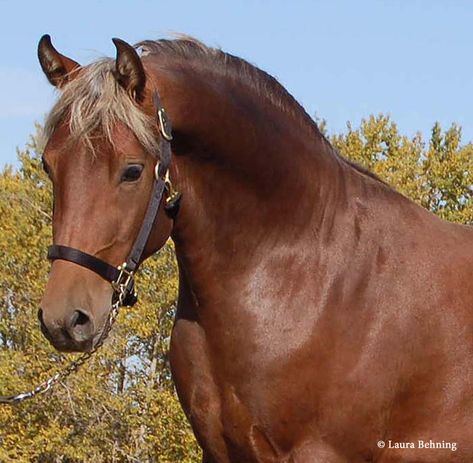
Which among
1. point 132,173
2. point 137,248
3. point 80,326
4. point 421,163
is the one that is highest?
point 421,163

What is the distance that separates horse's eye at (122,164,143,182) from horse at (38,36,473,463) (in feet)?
0.03

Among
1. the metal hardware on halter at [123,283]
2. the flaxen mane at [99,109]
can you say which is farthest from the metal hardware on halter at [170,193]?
the metal hardware on halter at [123,283]

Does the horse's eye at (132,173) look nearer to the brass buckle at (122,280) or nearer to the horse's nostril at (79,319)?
the brass buckle at (122,280)

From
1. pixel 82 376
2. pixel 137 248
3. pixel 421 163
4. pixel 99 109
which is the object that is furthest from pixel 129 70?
pixel 421 163

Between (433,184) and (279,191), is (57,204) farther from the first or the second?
(433,184)

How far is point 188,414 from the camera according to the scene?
5.48m

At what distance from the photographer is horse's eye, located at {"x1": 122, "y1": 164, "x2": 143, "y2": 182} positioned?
16.0 feet

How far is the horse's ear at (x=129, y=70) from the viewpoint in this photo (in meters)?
4.91

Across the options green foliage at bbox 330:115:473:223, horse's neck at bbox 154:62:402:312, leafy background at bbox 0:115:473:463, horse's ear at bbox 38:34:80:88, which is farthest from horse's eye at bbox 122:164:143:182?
green foliage at bbox 330:115:473:223

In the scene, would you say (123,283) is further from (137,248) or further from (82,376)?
(82,376)

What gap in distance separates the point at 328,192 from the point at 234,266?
2.26ft

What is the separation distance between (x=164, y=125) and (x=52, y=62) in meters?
0.82

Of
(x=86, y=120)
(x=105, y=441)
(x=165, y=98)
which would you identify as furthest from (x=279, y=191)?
(x=105, y=441)

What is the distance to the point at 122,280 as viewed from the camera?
4914 mm
